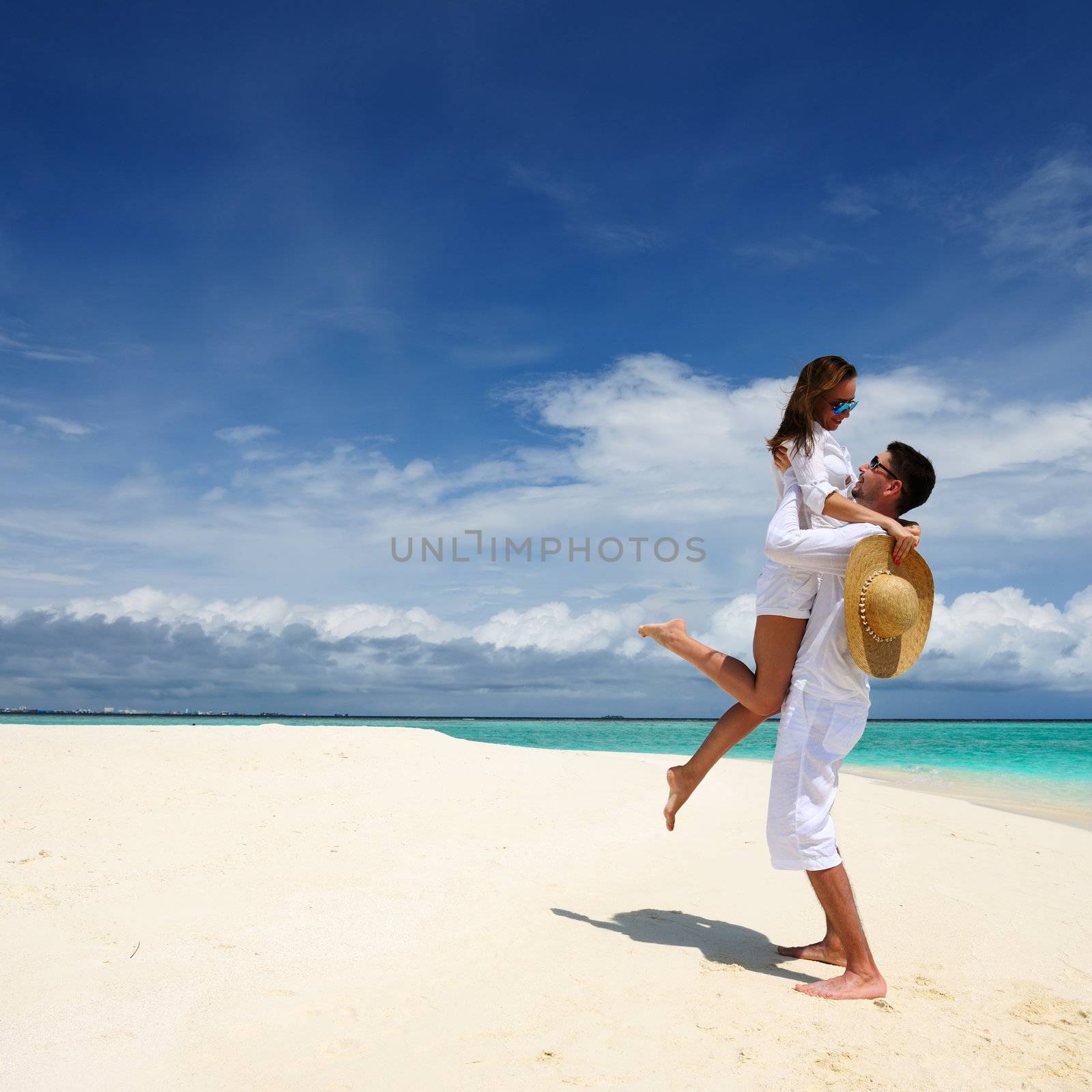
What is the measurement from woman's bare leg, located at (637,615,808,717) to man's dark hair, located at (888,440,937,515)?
2.31 ft

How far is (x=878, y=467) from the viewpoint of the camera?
3.46 meters

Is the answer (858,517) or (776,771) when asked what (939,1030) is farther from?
(858,517)

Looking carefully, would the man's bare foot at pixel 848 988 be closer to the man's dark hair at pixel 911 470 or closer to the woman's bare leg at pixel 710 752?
the woman's bare leg at pixel 710 752

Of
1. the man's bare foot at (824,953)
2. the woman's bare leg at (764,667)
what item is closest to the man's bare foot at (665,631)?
the woman's bare leg at (764,667)

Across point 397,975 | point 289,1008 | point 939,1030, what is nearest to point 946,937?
point 939,1030

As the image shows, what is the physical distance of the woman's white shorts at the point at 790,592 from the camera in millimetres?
3373

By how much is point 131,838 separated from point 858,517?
4.35 metres

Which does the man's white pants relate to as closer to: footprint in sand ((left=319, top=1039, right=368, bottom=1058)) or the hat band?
the hat band

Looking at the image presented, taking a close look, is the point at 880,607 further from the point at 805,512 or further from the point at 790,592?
the point at 805,512

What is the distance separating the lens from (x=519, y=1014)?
2705 millimetres

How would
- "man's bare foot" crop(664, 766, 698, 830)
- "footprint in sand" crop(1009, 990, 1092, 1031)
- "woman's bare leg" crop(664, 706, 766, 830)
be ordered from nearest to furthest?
"footprint in sand" crop(1009, 990, 1092, 1031) < "woman's bare leg" crop(664, 706, 766, 830) < "man's bare foot" crop(664, 766, 698, 830)

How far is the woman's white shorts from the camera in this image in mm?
3373

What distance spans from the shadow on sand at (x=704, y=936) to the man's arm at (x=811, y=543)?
5.23 ft

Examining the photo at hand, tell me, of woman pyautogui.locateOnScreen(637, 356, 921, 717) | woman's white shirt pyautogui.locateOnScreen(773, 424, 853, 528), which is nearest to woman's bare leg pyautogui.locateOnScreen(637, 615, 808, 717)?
woman pyautogui.locateOnScreen(637, 356, 921, 717)
